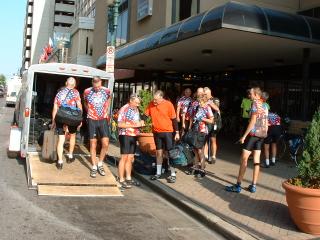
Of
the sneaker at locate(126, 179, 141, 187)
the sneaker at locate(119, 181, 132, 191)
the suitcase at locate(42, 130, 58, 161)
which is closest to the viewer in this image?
the sneaker at locate(119, 181, 132, 191)

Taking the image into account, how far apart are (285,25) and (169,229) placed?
24.9ft

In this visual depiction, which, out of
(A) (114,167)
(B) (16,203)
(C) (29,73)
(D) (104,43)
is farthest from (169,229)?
(D) (104,43)

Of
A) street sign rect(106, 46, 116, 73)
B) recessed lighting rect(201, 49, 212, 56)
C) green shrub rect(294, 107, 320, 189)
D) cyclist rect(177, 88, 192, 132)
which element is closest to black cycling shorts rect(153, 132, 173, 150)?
cyclist rect(177, 88, 192, 132)

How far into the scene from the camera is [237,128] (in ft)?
67.8

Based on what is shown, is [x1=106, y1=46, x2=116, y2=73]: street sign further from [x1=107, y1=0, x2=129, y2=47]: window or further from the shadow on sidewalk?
[x1=107, y1=0, x2=129, y2=47]: window

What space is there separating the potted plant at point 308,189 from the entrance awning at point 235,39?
5271mm

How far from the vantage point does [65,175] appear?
8.69 m

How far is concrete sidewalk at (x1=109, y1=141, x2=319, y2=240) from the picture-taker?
20.0 ft

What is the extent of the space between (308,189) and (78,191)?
384 cm

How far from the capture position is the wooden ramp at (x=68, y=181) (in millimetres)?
7859

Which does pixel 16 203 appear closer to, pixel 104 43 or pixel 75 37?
pixel 104 43

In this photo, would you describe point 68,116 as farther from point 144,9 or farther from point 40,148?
point 144,9

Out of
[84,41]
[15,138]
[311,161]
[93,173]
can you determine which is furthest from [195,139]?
[84,41]

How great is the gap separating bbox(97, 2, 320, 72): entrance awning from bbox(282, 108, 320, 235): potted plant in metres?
5.27
